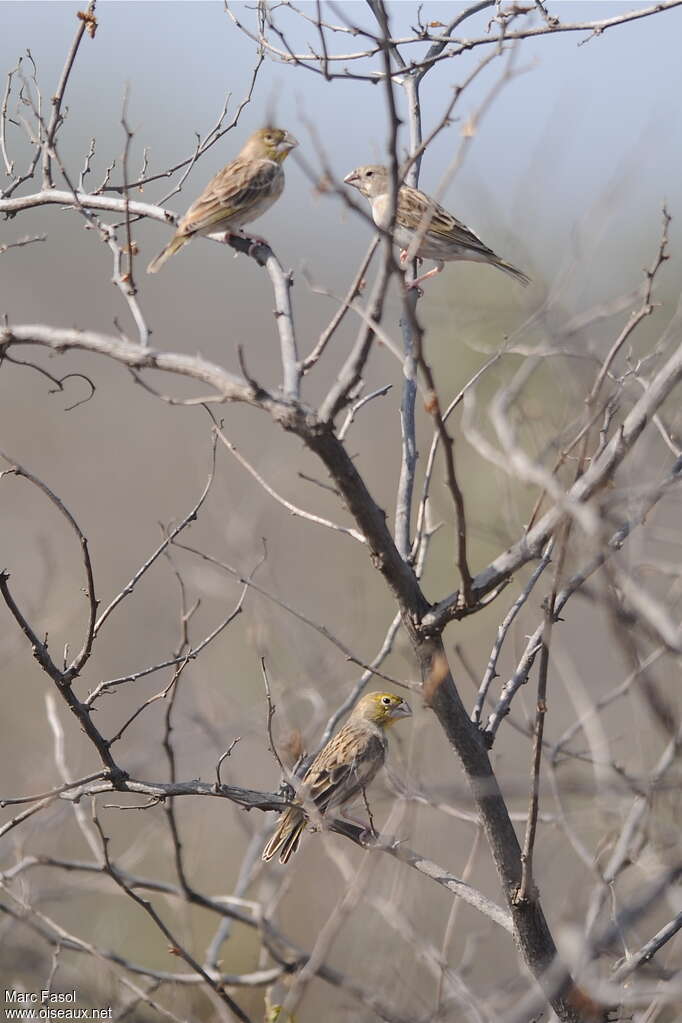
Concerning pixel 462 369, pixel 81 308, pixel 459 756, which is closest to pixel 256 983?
pixel 459 756

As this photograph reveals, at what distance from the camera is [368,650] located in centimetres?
1148

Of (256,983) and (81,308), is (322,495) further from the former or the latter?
(256,983)

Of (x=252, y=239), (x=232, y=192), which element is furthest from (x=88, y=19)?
(x=232, y=192)

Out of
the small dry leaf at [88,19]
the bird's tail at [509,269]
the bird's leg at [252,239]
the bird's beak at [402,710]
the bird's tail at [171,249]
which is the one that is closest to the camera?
the small dry leaf at [88,19]

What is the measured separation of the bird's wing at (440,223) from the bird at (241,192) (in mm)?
821

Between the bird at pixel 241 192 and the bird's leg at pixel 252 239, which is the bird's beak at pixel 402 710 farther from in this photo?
the bird at pixel 241 192

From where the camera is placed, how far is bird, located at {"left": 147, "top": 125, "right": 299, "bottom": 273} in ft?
20.9

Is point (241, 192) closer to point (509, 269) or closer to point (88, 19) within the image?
point (509, 269)

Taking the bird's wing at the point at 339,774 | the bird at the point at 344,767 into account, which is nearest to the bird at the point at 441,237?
the bird at the point at 344,767

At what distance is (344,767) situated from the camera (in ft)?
17.3

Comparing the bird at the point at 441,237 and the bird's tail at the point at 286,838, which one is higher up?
the bird at the point at 441,237

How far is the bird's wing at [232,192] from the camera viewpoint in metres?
6.35

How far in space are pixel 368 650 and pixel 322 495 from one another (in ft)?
9.16

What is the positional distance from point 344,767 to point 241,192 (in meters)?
3.67
